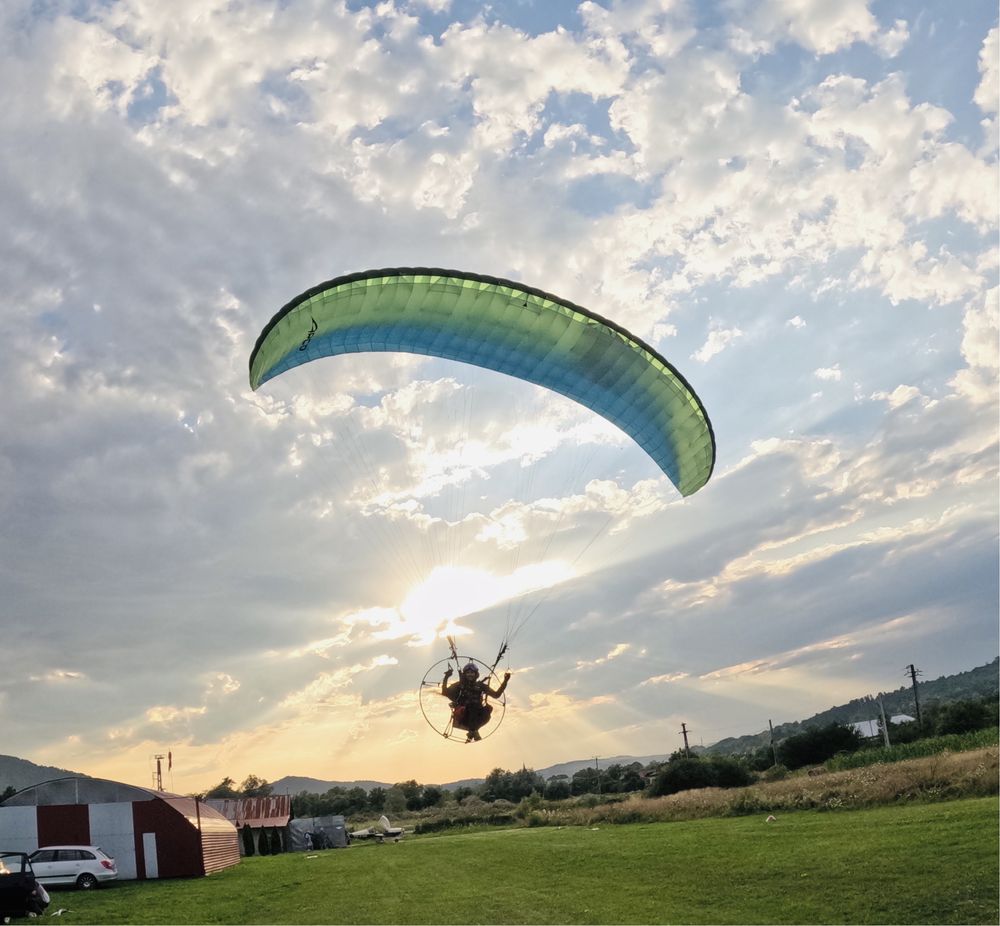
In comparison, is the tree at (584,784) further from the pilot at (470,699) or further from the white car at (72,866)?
the pilot at (470,699)

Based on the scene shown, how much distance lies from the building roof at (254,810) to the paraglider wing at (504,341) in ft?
135

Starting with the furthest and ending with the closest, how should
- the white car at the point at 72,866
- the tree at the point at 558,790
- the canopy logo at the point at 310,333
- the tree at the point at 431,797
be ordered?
the tree at the point at 431,797 → the tree at the point at 558,790 → the white car at the point at 72,866 → the canopy logo at the point at 310,333

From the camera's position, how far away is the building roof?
174 feet

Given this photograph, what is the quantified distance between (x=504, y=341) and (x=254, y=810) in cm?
4459

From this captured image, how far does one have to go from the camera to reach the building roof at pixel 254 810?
5291 centimetres

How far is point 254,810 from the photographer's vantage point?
54.2 meters

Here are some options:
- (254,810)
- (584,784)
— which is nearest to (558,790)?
(584,784)

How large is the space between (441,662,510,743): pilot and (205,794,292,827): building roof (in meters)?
38.5

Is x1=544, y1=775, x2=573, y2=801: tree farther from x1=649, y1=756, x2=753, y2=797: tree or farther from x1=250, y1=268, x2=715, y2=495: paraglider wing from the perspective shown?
x1=250, y1=268, x2=715, y2=495: paraglider wing

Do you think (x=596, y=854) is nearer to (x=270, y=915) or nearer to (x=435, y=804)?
(x=270, y=915)

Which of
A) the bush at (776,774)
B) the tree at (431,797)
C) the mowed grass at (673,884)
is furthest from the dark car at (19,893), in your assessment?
the tree at (431,797)

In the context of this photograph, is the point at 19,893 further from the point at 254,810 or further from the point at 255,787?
the point at 255,787

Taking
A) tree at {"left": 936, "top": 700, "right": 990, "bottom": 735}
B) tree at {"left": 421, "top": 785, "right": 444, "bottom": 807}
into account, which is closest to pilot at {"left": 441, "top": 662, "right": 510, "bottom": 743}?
tree at {"left": 936, "top": 700, "right": 990, "bottom": 735}

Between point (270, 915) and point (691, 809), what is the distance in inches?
938
